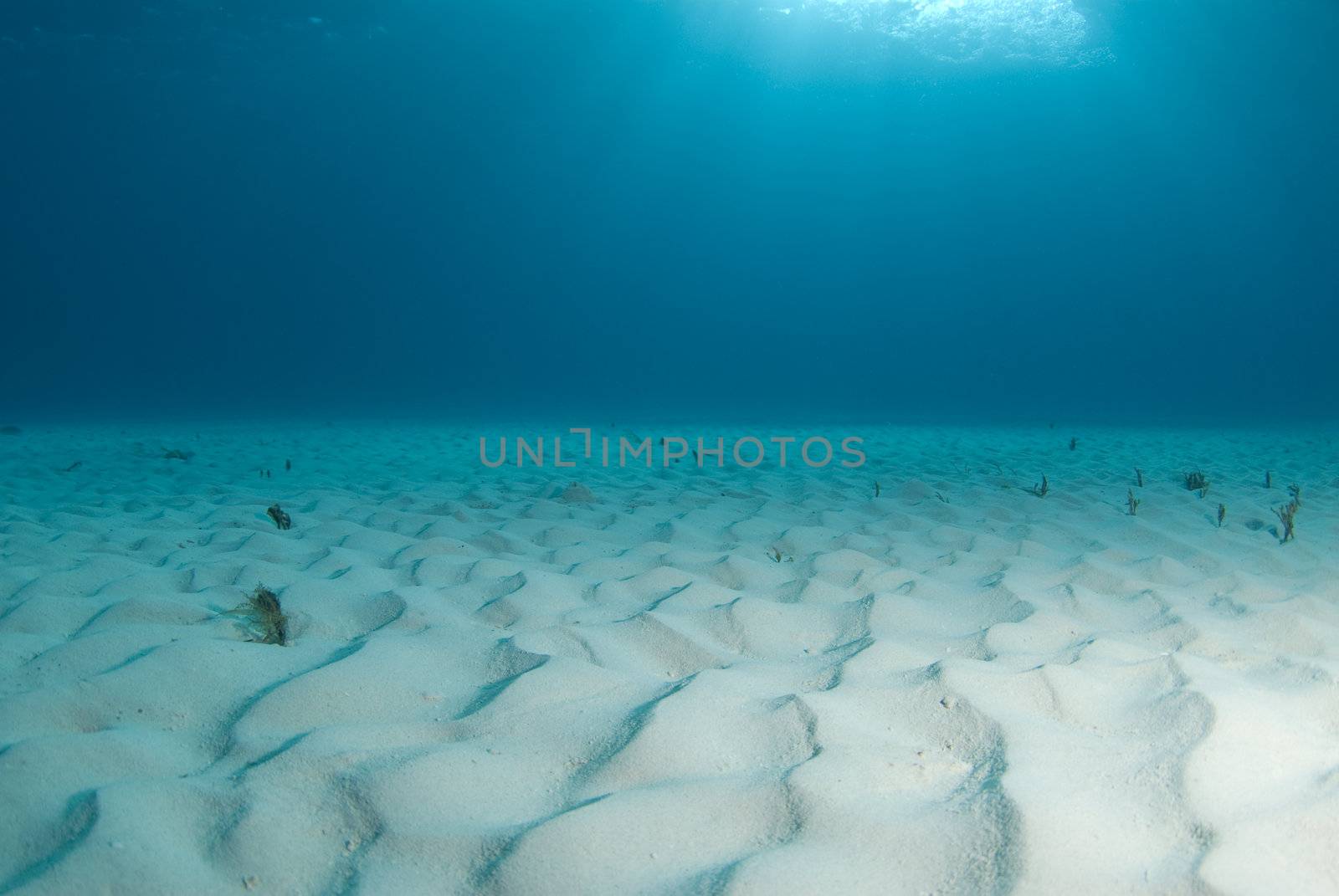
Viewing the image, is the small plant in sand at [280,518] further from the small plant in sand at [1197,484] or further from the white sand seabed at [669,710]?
the small plant in sand at [1197,484]

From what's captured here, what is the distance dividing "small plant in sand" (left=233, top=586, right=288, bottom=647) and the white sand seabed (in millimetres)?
113

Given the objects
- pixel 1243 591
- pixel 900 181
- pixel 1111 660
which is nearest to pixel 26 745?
pixel 1111 660

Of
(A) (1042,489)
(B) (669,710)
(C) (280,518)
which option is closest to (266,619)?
(B) (669,710)

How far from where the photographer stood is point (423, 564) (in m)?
3.61

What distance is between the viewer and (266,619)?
2625mm

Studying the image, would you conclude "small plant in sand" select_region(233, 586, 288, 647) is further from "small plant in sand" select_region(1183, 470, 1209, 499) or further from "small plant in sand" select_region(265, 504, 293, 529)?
"small plant in sand" select_region(1183, 470, 1209, 499)

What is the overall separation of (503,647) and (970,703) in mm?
1437

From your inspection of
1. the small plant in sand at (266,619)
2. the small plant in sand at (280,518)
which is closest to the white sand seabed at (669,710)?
the small plant in sand at (266,619)

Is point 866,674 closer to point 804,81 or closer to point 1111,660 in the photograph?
point 1111,660

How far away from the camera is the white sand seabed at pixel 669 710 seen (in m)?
1.32

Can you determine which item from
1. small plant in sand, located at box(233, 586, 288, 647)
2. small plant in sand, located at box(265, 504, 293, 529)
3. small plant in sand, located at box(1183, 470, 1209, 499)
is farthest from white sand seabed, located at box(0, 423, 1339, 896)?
small plant in sand, located at box(1183, 470, 1209, 499)

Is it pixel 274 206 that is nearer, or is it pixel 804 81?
pixel 804 81

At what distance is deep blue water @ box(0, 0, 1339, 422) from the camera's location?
123 feet

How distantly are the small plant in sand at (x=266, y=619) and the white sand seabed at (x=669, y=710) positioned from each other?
0.11 meters
